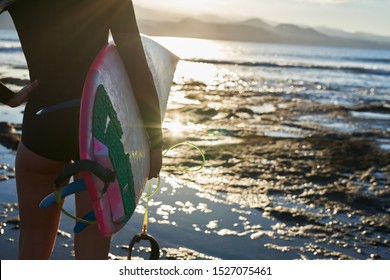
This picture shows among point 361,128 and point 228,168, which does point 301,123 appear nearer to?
point 361,128

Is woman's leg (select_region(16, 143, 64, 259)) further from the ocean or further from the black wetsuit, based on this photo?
the ocean

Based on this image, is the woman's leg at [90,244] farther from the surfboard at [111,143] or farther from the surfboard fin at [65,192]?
the surfboard fin at [65,192]

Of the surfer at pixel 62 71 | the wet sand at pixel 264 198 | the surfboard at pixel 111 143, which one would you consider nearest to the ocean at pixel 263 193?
the wet sand at pixel 264 198

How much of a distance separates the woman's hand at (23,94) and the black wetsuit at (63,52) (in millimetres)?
19

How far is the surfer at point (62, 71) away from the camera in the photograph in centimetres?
183

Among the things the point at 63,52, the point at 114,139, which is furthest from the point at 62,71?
the point at 114,139

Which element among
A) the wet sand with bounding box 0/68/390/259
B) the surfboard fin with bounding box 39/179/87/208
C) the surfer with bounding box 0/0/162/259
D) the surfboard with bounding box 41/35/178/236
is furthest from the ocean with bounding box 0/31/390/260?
the surfboard fin with bounding box 39/179/87/208

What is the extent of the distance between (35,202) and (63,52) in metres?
0.62

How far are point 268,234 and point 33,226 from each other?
112 inches

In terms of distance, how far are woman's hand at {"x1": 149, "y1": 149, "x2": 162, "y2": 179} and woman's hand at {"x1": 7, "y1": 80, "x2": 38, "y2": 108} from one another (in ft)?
1.77

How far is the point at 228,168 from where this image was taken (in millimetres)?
6633

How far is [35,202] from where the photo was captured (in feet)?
6.73

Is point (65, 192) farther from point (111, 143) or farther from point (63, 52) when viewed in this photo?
point (63, 52)
